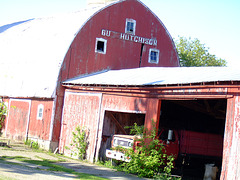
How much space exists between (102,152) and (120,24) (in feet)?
31.9

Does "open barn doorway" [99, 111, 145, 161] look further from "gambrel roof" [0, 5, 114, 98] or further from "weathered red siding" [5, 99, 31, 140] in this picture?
"weathered red siding" [5, 99, 31, 140]

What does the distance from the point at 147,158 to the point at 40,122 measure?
10.5 metres

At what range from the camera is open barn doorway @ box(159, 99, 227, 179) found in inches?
737

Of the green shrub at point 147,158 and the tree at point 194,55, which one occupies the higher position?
the tree at point 194,55

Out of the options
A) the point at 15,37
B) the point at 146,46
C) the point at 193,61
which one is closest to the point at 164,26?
the point at 146,46

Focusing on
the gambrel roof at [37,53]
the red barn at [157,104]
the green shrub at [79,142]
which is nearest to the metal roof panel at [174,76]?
the red barn at [157,104]

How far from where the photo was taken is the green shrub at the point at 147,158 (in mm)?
15239

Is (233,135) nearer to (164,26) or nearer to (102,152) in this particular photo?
(102,152)

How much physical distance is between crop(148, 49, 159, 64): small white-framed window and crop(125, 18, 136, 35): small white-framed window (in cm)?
194

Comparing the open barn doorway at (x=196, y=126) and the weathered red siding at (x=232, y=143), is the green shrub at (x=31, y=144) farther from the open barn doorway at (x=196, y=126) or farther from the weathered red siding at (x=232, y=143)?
the weathered red siding at (x=232, y=143)

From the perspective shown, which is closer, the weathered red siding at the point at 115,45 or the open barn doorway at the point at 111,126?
the open barn doorway at the point at 111,126

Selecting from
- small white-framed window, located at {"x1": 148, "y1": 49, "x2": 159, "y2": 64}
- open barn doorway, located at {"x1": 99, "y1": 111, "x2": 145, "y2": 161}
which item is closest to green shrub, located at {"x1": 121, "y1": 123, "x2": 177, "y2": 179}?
open barn doorway, located at {"x1": 99, "y1": 111, "x2": 145, "y2": 161}

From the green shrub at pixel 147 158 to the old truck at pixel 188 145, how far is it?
1.01 m

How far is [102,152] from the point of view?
63.4 ft
